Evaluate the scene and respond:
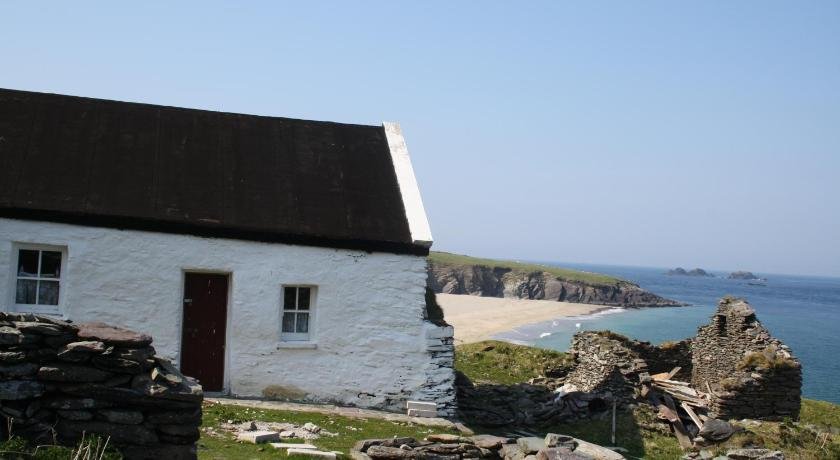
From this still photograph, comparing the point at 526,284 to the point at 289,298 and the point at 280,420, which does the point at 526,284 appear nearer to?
the point at 289,298

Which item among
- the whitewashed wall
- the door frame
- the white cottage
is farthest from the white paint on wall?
the door frame

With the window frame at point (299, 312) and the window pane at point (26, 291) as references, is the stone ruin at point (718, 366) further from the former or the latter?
the window pane at point (26, 291)

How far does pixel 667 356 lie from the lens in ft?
81.0

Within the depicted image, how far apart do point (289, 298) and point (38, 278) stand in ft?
15.9

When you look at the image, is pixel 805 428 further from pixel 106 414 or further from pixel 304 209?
pixel 106 414

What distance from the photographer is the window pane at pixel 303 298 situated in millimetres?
16234

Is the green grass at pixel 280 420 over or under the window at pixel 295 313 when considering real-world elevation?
under

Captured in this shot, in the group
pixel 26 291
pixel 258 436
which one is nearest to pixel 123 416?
pixel 258 436

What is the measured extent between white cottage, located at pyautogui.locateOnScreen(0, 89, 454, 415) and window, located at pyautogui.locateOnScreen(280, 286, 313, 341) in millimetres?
29

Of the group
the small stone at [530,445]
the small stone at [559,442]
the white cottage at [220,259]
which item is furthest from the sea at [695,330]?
the small stone at [530,445]

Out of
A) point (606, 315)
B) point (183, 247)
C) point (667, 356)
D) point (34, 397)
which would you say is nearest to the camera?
point (34, 397)

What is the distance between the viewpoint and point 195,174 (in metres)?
16.9

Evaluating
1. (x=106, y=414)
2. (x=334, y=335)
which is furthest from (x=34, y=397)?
(x=334, y=335)

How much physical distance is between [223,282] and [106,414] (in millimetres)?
7629
